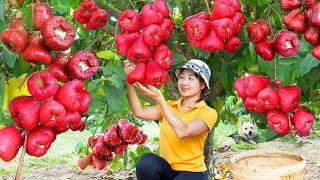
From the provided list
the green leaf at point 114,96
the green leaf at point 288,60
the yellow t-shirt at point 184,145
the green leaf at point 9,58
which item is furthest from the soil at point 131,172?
the green leaf at point 9,58

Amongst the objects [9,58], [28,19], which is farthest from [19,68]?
[28,19]

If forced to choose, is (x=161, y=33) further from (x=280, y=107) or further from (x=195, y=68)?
(x=195, y=68)

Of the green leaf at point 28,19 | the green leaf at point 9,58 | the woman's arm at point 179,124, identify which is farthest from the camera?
the woman's arm at point 179,124

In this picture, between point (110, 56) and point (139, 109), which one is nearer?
point (110, 56)

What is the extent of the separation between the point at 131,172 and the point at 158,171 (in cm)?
300

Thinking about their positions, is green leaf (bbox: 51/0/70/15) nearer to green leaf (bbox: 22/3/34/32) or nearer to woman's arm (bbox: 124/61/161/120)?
green leaf (bbox: 22/3/34/32)

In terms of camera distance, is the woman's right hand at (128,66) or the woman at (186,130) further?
the woman at (186,130)

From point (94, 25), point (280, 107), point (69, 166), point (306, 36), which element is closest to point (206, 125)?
point (94, 25)

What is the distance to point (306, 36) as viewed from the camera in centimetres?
144

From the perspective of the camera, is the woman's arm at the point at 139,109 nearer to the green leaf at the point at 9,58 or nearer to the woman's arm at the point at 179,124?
the woman's arm at the point at 179,124

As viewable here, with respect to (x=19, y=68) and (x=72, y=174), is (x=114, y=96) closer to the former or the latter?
(x=19, y=68)

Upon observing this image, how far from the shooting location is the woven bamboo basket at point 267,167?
10.2ft

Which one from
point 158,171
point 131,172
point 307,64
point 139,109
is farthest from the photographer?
point 131,172

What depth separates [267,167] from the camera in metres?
3.33
